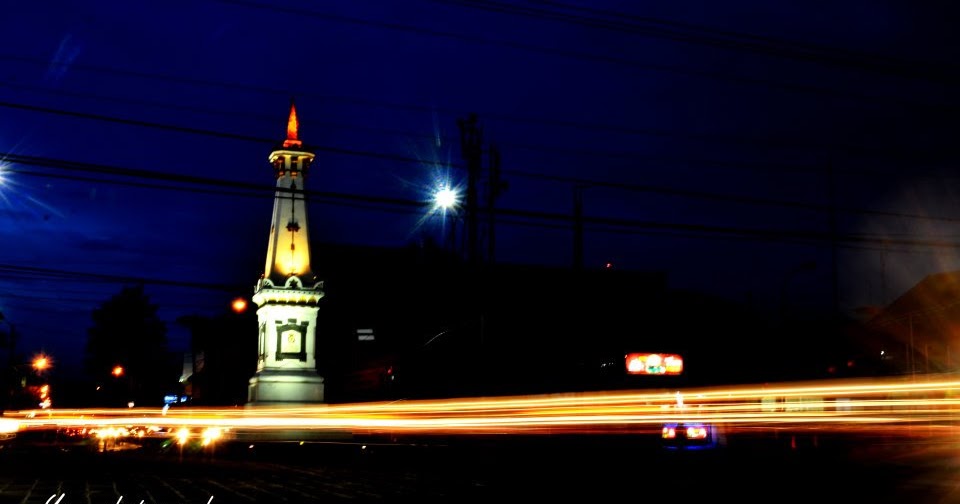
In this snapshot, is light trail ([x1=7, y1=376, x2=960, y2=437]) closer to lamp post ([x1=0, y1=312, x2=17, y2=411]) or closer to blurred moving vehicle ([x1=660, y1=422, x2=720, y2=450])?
blurred moving vehicle ([x1=660, y1=422, x2=720, y2=450])

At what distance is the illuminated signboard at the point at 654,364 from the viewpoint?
2677 centimetres

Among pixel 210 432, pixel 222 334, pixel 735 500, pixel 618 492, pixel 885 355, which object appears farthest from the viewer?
pixel 222 334

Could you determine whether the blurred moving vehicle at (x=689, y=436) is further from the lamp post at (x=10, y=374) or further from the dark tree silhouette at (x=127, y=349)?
the dark tree silhouette at (x=127, y=349)

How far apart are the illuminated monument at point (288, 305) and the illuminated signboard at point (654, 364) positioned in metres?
30.2

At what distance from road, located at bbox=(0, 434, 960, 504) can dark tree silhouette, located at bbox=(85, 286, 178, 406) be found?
111 metres

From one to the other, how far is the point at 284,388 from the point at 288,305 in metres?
4.13

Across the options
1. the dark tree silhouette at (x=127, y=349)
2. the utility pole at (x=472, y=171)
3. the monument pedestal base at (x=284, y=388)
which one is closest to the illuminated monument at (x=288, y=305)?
the monument pedestal base at (x=284, y=388)

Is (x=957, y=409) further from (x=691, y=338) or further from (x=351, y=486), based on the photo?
(x=351, y=486)

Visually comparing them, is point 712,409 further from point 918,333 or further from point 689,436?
point 918,333

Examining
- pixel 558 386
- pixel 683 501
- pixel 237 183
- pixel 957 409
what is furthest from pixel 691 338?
pixel 237 183

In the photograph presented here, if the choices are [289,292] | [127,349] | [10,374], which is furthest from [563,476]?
[127,349]

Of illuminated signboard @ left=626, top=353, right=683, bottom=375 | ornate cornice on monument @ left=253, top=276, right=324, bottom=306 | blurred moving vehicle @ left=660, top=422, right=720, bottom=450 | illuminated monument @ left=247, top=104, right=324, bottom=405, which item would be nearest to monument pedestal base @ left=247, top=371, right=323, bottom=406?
illuminated monument @ left=247, top=104, right=324, bottom=405

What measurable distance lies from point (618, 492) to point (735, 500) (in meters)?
3.10

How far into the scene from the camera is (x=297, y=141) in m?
55.6
